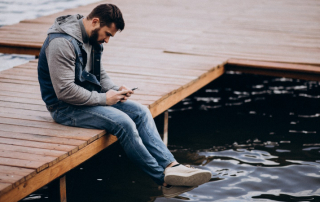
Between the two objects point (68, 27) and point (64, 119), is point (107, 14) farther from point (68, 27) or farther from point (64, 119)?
point (64, 119)

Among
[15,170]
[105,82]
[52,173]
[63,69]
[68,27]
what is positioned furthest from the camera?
[105,82]

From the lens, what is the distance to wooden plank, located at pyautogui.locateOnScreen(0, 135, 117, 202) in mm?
2639

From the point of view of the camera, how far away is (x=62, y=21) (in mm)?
3277

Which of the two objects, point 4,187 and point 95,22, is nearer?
point 4,187

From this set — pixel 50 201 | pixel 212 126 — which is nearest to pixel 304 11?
pixel 212 126

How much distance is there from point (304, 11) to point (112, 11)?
688 cm

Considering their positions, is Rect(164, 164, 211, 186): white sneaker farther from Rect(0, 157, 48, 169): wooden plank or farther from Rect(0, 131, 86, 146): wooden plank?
Rect(0, 157, 48, 169): wooden plank

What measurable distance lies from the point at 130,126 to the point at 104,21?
0.79m

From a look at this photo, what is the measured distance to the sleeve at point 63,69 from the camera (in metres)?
3.09

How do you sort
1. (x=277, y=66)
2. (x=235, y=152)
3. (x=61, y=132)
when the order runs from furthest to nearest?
(x=277, y=66) → (x=235, y=152) → (x=61, y=132)

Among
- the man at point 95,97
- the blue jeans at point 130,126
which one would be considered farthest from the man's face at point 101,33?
the blue jeans at point 130,126

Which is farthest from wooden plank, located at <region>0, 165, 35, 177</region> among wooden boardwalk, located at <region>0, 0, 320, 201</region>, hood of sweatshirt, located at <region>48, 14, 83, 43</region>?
hood of sweatshirt, located at <region>48, 14, 83, 43</region>

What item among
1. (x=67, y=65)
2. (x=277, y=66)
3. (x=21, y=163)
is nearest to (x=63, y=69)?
(x=67, y=65)

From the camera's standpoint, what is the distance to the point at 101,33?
327cm
